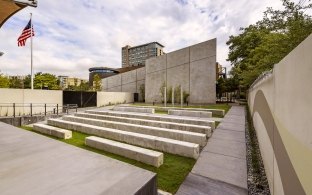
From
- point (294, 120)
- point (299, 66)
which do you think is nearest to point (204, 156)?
point (294, 120)

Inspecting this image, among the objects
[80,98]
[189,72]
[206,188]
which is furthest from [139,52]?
[206,188]

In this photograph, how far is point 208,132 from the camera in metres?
8.28

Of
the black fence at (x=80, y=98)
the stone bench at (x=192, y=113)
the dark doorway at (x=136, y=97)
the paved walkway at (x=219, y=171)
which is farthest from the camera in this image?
the dark doorway at (x=136, y=97)

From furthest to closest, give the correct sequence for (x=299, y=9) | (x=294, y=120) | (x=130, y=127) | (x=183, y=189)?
(x=130, y=127)
(x=299, y=9)
(x=183, y=189)
(x=294, y=120)

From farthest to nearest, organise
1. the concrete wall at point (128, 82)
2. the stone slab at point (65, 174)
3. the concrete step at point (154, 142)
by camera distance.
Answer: the concrete wall at point (128, 82)
the concrete step at point (154, 142)
the stone slab at point (65, 174)

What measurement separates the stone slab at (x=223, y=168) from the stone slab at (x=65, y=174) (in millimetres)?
2171

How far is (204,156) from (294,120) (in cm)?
400

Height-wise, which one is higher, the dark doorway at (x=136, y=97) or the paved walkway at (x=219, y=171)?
the dark doorway at (x=136, y=97)

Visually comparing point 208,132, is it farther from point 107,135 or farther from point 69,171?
point 69,171

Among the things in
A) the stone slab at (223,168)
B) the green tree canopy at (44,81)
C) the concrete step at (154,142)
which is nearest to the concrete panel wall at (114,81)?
the green tree canopy at (44,81)

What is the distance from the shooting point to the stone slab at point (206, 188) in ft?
13.2

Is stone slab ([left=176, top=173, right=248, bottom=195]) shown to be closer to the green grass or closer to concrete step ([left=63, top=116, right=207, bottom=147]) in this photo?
the green grass

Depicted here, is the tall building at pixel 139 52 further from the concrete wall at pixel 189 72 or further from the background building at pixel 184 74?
the concrete wall at pixel 189 72

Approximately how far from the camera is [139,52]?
146 m
